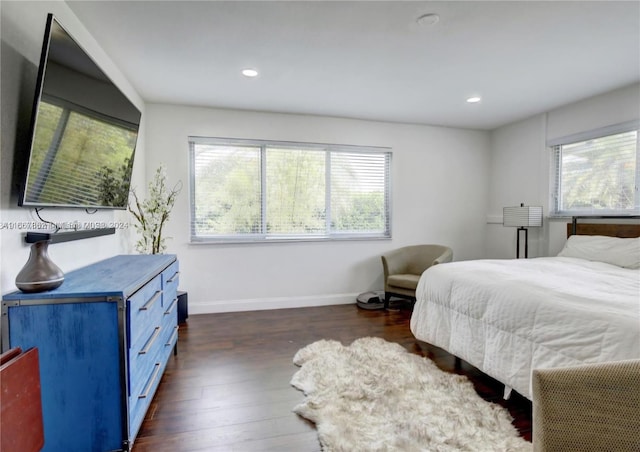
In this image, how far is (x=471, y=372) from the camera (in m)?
2.36

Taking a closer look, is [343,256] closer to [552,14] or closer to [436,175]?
[436,175]

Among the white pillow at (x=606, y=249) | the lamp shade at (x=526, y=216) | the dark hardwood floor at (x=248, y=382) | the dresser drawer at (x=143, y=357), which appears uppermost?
the lamp shade at (x=526, y=216)

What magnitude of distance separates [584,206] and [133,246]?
4964 millimetres

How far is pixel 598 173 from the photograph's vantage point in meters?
3.43

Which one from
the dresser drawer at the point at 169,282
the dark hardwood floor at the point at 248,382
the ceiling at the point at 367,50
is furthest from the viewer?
the dresser drawer at the point at 169,282

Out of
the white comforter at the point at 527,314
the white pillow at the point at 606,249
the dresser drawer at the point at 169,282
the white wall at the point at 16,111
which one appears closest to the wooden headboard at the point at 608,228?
the white pillow at the point at 606,249

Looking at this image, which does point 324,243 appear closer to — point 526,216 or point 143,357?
point 526,216

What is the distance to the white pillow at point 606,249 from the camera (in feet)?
8.90

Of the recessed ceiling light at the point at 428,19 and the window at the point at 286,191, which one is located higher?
the recessed ceiling light at the point at 428,19

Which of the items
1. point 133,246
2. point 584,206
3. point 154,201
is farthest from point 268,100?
point 584,206

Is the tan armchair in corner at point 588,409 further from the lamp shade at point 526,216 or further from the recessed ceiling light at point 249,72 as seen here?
the lamp shade at point 526,216

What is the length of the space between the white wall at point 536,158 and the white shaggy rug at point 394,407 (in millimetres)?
2727

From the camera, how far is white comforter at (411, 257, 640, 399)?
1.49m

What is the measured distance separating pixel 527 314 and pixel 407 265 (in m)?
2.38
